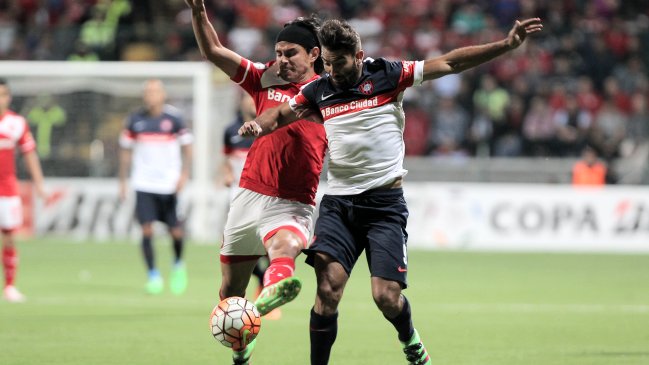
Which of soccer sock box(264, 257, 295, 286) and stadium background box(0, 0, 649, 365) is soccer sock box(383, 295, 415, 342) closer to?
soccer sock box(264, 257, 295, 286)

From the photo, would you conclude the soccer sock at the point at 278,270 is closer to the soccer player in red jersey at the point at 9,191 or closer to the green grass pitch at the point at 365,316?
the green grass pitch at the point at 365,316

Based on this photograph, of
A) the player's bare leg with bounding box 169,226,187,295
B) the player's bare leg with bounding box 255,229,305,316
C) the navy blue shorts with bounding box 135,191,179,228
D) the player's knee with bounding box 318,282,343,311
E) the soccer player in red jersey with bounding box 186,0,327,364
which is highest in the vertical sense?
the soccer player in red jersey with bounding box 186,0,327,364

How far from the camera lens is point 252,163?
7828 mm

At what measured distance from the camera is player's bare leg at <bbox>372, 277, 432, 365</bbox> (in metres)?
7.02

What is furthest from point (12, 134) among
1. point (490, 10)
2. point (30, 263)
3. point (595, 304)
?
point (490, 10)

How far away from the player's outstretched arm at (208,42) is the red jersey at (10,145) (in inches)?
243

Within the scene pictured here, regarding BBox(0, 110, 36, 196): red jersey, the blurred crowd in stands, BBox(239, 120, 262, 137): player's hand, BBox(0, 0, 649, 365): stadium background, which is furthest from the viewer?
the blurred crowd in stands

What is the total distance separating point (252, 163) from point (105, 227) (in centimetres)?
1464

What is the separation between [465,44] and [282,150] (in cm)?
1779

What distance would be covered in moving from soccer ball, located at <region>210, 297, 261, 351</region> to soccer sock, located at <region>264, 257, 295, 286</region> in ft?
0.64

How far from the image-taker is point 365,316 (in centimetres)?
1166

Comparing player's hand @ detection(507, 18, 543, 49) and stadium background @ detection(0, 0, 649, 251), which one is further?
stadium background @ detection(0, 0, 649, 251)

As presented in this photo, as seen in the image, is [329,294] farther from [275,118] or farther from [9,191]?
[9,191]

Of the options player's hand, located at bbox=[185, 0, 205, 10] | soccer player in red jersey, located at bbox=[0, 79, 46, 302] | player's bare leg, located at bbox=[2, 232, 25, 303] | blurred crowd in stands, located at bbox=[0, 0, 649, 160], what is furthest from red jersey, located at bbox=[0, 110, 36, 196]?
blurred crowd in stands, located at bbox=[0, 0, 649, 160]
